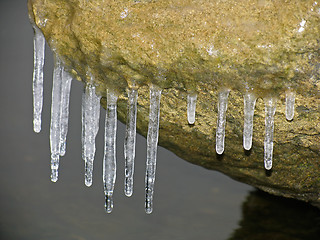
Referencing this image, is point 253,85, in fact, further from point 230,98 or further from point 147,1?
point 147,1

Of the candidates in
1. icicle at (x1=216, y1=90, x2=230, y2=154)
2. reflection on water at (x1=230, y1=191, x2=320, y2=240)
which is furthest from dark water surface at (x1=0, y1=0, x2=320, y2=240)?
icicle at (x1=216, y1=90, x2=230, y2=154)

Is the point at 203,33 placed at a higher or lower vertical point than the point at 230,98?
higher

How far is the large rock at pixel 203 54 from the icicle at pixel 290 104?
3cm

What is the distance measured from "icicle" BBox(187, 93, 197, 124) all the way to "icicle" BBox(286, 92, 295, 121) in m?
0.46

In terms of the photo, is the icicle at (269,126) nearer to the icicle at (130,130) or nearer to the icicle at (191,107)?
the icicle at (191,107)

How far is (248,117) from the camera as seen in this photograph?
3248mm

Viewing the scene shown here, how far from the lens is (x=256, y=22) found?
2984 mm

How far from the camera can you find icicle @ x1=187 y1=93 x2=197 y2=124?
3316 mm

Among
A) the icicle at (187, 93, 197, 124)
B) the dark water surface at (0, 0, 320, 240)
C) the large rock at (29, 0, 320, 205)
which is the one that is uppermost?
the large rock at (29, 0, 320, 205)

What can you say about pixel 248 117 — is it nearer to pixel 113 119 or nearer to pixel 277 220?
pixel 113 119

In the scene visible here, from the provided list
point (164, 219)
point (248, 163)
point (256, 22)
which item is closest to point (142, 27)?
point (256, 22)

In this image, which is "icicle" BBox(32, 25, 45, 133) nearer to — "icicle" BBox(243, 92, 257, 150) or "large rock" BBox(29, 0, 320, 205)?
"large rock" BBox(29, 0, 320, 205)

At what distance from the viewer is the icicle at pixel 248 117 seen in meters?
3.20

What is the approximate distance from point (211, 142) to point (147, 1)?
944mm
